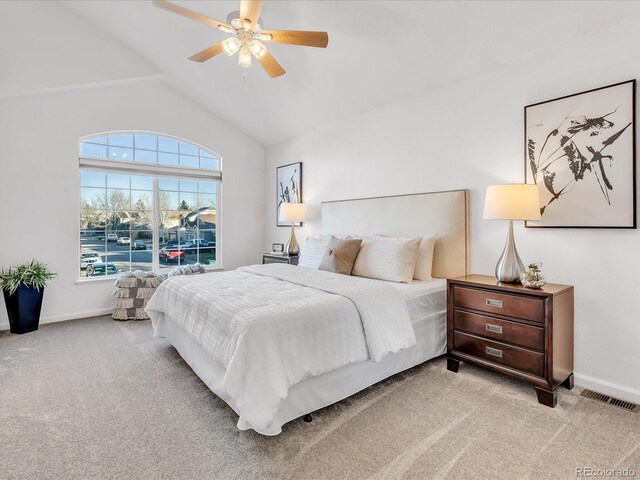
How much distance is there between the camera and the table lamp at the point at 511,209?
250cm

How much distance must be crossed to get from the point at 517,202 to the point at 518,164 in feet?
1.79

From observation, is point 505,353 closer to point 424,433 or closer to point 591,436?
point 591,436

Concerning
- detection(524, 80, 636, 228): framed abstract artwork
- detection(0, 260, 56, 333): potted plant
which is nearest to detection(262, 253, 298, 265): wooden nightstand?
detection(0, 260, 56, 333): potted plant

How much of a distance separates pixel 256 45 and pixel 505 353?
287cm

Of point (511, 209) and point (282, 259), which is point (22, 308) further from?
point (511, 209)

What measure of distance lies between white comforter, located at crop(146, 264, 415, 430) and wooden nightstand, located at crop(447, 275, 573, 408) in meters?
0.50

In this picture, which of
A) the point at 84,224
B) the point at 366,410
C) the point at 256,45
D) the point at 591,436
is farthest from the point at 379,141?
the point at 84,224

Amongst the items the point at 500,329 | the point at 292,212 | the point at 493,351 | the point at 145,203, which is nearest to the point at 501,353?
the point at 493,351

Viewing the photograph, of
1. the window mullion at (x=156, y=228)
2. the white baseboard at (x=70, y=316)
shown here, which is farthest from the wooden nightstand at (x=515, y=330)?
the white baseboard at (x=70, y=316)

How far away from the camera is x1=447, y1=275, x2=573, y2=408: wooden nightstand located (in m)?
2.27

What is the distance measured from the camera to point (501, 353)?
2.50m

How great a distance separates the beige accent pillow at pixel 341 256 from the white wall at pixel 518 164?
2.87ft

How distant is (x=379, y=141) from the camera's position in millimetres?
4004

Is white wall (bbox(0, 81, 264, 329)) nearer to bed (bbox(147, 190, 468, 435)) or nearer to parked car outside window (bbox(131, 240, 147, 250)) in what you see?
parked car outside window (bbox(131, 240, 147, 250))
